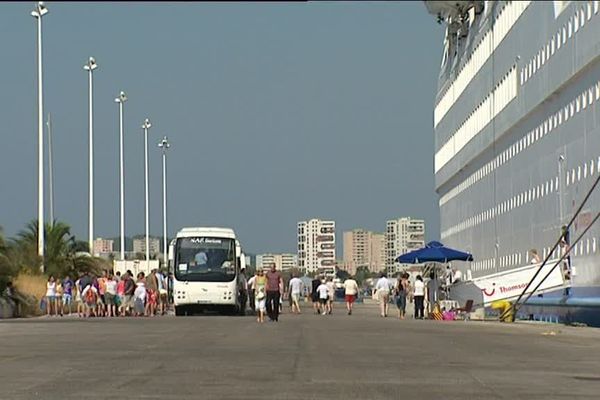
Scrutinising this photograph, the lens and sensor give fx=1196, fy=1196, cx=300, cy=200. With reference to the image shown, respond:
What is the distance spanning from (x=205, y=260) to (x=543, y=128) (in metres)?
11.8

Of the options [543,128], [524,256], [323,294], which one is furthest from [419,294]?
[543,128]

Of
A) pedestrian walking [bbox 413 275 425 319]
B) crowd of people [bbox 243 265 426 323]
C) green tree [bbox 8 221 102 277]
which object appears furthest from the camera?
green tree [bbox 8 221 102 277]

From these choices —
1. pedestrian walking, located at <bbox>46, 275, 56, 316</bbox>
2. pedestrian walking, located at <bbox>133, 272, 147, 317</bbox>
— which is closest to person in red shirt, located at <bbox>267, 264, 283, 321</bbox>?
pedestrian walking, located at <bbox>133, 272, 147, 317</bbox>

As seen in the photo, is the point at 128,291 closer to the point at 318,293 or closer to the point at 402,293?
the point at 318,293

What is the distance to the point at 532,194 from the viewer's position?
38.3 m

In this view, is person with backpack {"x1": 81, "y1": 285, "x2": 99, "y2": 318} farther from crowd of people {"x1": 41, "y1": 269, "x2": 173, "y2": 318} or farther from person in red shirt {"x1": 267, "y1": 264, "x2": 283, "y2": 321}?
person in red shirt {"x1": 267, "y1": 264, "x2": 283, "y2": 321}

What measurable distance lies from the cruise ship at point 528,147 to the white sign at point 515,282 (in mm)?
29

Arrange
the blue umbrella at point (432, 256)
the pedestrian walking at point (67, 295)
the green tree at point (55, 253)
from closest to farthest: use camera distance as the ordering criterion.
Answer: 1. the blue umbrella at point (432, 256)
2. the pedestrian walking at point (67, 295)
3. the green tree at point (55, 253)

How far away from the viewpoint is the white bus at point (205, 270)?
39.1 meters

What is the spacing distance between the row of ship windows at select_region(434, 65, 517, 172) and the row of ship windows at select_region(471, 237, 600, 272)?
18.6 ft

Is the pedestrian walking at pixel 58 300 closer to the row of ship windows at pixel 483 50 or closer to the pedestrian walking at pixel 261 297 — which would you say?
the pedestrian walking at pixel 261 297

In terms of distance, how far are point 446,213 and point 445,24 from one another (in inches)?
487

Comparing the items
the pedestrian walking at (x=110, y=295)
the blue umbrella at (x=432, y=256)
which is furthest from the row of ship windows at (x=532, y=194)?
the pedestrian walking at (x=110, y=295)

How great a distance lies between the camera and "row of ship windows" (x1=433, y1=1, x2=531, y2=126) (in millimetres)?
43006
